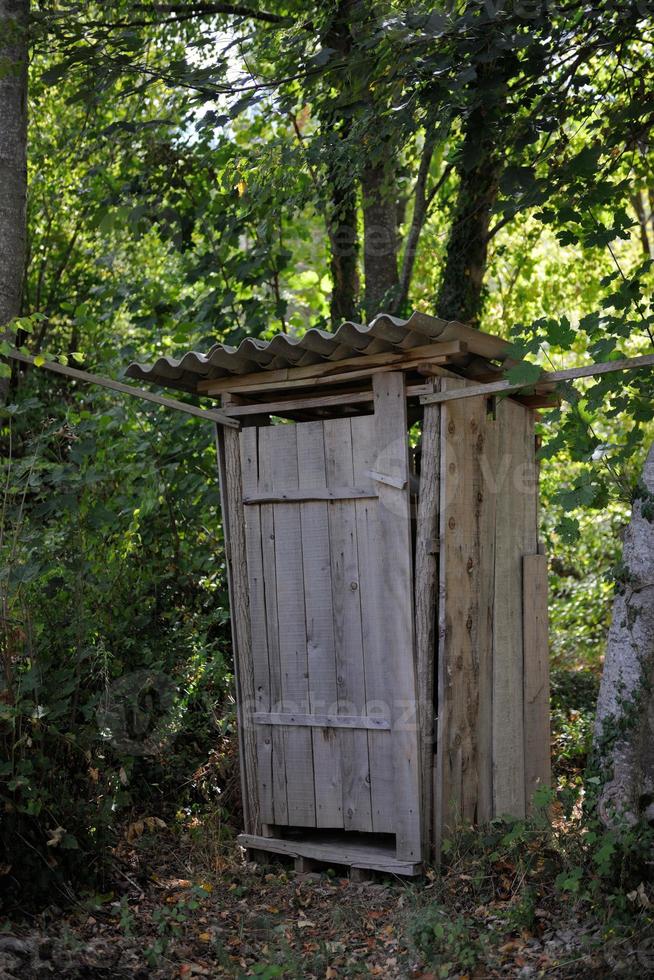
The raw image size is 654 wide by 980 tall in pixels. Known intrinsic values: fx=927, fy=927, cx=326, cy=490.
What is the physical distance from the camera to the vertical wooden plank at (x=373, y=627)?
15.8ft

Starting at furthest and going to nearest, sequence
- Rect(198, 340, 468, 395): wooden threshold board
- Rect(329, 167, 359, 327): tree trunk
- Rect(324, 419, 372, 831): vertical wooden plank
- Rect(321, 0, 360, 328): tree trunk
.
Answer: Rect(329, 167, 359, 327): tree trunk → Rect(321, 0, 360, 328): tree trunk → Rect(324, 419, 372, 831): vertical wooden plank → Rect(198, 340, 468, 395): wooden threshold board

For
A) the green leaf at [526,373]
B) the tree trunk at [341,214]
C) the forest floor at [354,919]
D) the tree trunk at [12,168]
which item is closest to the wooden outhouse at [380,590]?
the forest floor at [354,919]

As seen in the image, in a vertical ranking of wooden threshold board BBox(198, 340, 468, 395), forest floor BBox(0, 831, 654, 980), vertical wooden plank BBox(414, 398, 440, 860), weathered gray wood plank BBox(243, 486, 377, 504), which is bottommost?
forest floor BBox(0, 831, 654, 980)

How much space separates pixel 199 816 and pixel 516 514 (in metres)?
2.65

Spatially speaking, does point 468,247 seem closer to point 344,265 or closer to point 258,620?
point 344,265

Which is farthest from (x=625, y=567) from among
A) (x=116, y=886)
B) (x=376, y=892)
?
(x=116, y=886)

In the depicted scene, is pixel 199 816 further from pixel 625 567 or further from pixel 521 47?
pixel 521 47

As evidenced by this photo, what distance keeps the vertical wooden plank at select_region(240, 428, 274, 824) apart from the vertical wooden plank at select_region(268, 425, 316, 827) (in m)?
0.12

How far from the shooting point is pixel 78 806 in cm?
449

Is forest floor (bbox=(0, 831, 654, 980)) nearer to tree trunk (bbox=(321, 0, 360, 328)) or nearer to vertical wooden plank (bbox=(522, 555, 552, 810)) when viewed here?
vertical wooden plank (bbox=(522, 555, 552, 810))

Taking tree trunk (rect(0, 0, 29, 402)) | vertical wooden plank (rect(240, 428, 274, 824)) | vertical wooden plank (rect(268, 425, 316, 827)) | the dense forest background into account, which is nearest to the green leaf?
the dense forest background

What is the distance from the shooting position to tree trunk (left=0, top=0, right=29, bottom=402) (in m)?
5.44

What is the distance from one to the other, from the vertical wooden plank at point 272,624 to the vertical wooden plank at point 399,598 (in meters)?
0.72

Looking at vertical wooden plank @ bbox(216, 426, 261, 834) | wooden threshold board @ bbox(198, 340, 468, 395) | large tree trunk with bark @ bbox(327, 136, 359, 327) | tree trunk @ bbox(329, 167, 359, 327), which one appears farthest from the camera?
tree trunk @ bbox(329, 167, 359, 327)
